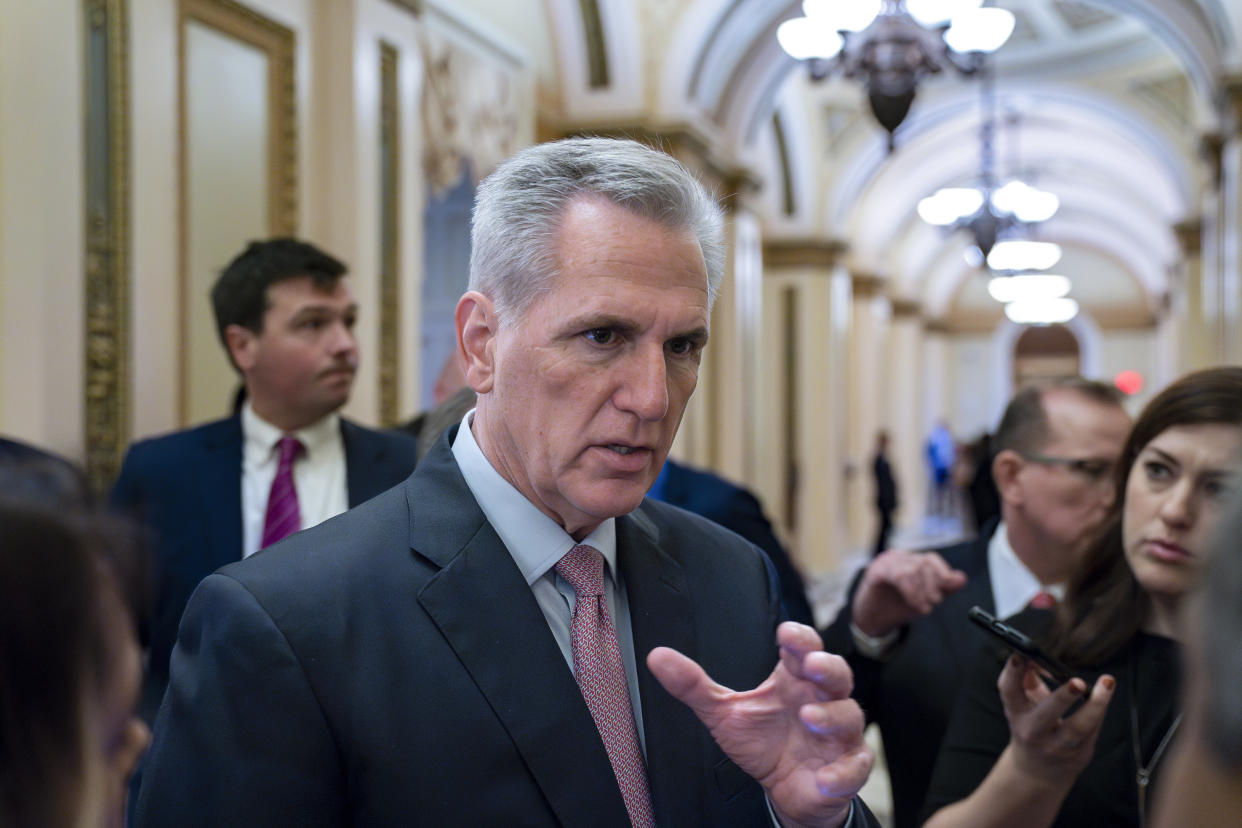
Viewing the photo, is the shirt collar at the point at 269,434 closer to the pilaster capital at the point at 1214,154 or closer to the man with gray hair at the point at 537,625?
the man with gray hair at the point at 537,625

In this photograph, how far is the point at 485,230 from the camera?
160cm

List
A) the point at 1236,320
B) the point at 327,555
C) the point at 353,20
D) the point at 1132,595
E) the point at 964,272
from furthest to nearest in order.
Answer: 1. the point at 964,272
2. the point at 1236,320
3. the point at 353,20
4. the point at 1132,595
5. the point at 327,555

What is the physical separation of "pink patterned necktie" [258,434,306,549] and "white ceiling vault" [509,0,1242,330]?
650 centimetres

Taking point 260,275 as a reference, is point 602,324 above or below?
below

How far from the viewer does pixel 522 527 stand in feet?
5.11

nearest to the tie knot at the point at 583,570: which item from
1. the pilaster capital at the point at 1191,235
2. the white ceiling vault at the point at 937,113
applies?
the white ceiling vault at the point at 937,113

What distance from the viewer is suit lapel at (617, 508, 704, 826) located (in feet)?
4.89

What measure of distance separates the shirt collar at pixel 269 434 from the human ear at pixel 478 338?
182 centimetres

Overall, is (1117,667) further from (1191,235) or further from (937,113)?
(937,113)

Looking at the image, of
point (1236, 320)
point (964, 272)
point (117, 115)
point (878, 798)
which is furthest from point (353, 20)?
point (964, 272)

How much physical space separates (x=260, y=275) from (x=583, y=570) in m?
2.21

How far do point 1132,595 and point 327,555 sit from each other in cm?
149

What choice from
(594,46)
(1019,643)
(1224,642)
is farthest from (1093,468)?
(594,46)

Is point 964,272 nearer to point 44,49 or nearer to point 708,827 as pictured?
point 44,49
